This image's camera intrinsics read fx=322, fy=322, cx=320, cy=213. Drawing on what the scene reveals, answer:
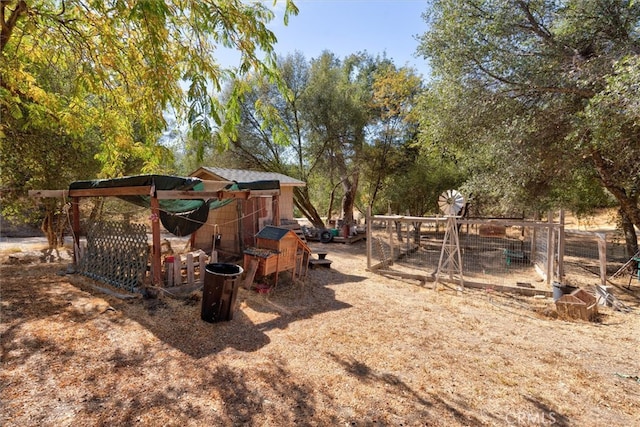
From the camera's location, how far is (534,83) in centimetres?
754

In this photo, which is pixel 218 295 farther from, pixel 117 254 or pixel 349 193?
pixel 349 193

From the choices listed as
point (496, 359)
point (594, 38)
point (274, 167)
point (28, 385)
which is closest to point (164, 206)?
point (28, 385)

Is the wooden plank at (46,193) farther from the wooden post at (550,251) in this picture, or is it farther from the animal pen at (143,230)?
the wooden post at (550,251)

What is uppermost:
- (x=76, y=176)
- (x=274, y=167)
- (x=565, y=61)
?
(x=565, y=61)

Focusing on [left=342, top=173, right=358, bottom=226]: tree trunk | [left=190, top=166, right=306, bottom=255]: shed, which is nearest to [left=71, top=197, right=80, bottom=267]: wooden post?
[left=190, top=166, right=306, bottom=255]: shed

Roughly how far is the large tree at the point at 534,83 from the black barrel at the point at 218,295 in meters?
→ 7.29

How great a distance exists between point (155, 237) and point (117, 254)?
4.82ft

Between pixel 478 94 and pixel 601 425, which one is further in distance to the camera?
pixel 478 94

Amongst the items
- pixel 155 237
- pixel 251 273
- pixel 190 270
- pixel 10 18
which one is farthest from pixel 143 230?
pixel 10 18

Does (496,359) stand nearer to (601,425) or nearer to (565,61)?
(601,425)

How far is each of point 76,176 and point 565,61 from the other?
45.4 ft

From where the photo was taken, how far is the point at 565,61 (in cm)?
738

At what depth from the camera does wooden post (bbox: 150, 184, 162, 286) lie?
5.70m

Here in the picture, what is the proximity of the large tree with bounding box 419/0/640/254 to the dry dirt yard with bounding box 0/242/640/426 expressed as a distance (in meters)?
3.95
